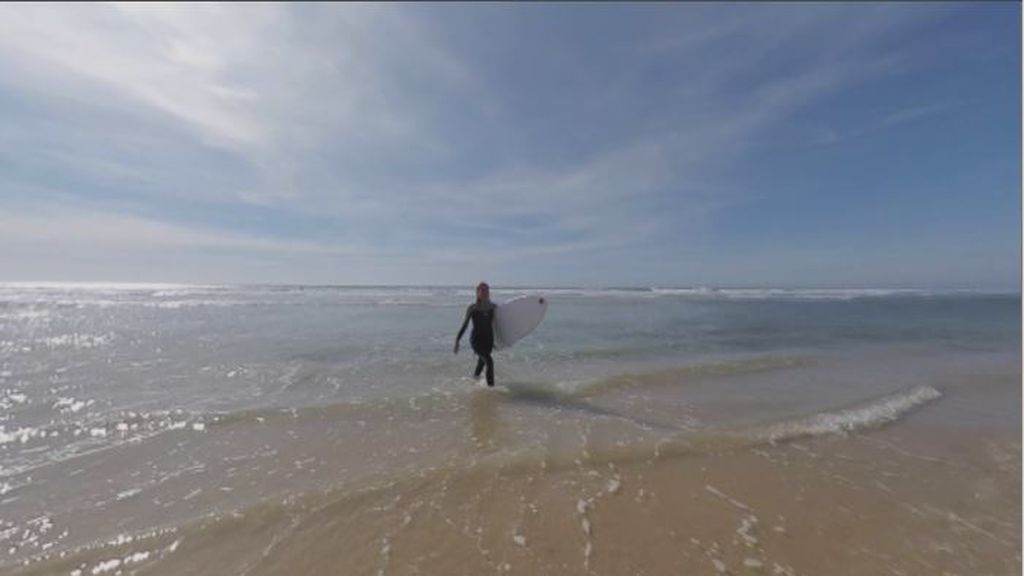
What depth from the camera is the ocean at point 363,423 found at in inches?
164

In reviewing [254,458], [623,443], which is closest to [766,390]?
[623,443]

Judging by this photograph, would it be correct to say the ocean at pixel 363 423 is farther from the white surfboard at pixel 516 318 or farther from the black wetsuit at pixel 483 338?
the white surfboard at pixel 516 318

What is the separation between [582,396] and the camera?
8.91m

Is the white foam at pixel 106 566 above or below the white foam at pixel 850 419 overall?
below

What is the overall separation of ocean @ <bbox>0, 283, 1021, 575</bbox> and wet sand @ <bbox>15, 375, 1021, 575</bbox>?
0.04 m

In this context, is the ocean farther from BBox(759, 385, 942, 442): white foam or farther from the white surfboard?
the white surfboard

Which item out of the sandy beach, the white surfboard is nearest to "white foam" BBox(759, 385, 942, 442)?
the sandy beach

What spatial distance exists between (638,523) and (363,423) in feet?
14.4

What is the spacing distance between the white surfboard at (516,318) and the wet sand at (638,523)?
654 centimetres

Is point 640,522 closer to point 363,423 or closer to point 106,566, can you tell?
point 106,566

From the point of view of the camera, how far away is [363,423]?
7215 mm

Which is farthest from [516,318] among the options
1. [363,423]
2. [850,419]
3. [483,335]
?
[850,419]

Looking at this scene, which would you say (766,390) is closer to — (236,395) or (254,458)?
(254,458)

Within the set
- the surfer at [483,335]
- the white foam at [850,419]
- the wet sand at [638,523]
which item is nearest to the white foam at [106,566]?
the wet sand at [638,523]
